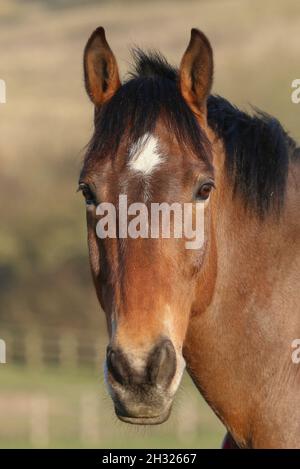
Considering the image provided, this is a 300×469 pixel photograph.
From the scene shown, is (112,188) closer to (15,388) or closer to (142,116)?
(142,116)

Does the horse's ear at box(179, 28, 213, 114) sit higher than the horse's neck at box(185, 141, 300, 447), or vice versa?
the horse's ear at box(179, 28, 213, 114)

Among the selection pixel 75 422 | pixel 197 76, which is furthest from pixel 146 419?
pixel 75 422

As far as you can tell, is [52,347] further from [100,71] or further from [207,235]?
[207,235]

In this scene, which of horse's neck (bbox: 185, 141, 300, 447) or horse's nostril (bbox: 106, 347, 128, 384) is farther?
horse's neck (bbox: 185, 141, 300, 447)

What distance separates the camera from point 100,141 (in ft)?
15.8

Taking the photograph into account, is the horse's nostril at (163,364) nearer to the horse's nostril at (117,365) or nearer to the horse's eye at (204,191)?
the horse's nostril at (117,365)

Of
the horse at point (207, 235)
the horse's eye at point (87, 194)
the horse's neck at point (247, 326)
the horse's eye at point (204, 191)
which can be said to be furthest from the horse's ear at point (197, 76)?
the horse's eye at point (87, 194)

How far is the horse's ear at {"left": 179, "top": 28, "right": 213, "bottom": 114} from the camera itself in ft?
16.3

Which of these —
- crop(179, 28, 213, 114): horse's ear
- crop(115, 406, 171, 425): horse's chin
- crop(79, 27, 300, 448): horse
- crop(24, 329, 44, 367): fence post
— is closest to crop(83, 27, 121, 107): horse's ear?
crop(79, 27, 300, 448): horse

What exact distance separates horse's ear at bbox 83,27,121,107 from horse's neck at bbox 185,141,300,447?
0.79m

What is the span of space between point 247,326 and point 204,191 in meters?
0.84

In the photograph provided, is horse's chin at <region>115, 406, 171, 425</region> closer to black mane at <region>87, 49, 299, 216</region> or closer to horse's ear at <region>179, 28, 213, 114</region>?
black mane at <region>87, 49, 299, 216</region>

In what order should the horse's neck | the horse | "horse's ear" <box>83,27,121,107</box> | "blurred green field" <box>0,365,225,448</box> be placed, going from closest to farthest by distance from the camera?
the horse → the horse's neck → "horse's ear" <box>83,27,121,107</box> → "blurred green field" <box>0,365,225,448</box>
